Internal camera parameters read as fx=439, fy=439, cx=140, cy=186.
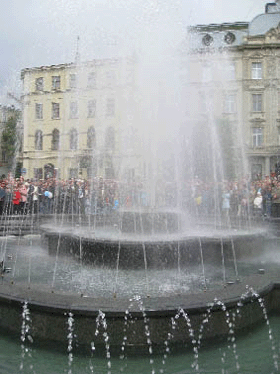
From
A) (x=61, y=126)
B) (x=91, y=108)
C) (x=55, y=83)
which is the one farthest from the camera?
(x=61, y=126)

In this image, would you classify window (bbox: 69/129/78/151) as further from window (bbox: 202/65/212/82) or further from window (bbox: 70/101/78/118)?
window (bbox: 202/65/212/82)

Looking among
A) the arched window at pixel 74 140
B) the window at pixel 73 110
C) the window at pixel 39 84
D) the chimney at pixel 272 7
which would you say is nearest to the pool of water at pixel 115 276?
the window at pixel 73 110

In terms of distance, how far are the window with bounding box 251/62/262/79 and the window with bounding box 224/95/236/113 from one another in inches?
119

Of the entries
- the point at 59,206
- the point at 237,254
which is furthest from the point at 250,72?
the point at 237,254

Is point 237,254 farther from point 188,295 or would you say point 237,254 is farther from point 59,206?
point 59,206

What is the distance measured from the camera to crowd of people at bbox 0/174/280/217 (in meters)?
18.1

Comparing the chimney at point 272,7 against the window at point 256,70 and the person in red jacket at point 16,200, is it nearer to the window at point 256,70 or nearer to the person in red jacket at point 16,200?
the window at point 256,70

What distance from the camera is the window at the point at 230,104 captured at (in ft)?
156

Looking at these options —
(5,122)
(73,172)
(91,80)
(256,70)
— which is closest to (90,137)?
(73,172)

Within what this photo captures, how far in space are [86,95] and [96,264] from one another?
34026mm

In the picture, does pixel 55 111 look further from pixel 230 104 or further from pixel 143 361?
pixel 143 361

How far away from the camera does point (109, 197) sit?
19.8 meters

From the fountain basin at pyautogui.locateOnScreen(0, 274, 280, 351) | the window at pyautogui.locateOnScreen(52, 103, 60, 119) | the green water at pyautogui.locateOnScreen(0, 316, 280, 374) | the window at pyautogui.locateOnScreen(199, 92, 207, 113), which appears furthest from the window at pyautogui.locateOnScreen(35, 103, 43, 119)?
the green water at pyautogui.locateOnScreen(0, 316, 280, 374)

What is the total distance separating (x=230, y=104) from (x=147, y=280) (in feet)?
142
